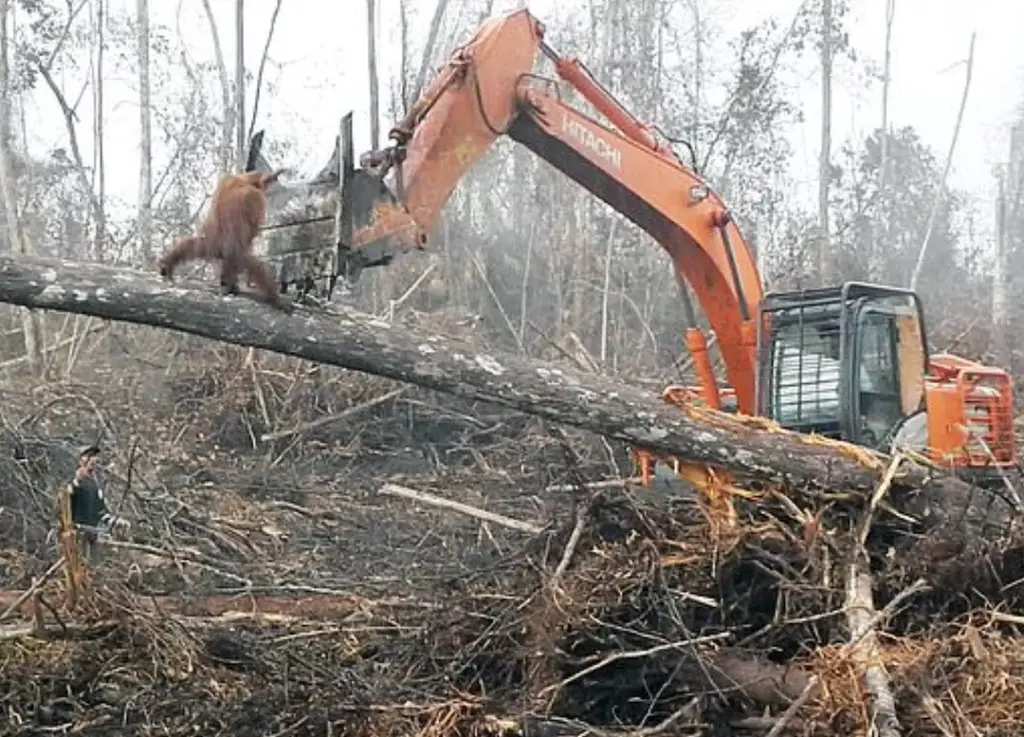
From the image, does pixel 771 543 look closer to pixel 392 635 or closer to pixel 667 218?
pixel 392 635

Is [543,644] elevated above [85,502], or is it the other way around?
[85,502]

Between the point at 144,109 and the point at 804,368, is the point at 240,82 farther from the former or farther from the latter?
the point at 804,368

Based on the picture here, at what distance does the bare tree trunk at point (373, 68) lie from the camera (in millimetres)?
18219

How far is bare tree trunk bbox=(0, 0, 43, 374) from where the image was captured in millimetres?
14312

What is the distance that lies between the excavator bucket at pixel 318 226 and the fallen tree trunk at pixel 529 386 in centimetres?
29

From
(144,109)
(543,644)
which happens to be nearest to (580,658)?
(543,644)

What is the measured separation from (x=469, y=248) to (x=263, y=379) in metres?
9.97

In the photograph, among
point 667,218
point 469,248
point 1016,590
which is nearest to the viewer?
point 1016,590

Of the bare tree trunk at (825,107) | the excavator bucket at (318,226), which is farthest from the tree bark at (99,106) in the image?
the excavator bucket at (318,226)

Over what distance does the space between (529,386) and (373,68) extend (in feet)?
49.2

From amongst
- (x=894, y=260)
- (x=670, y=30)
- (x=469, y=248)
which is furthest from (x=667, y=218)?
(x=894, y=260)

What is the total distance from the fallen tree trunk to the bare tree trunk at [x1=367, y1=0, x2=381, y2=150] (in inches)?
449

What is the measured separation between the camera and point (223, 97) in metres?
24.6

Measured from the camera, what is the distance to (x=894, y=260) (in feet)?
110
